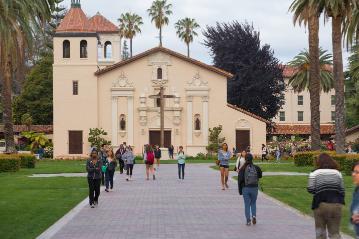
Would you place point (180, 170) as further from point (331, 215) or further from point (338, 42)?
point (331, 215)

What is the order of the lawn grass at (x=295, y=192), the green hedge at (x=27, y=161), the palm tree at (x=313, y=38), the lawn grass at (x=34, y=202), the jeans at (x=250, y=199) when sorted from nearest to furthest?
the lawn grass at (x=34, y=202) < the jeans at (x=250, y=199) < the lawn grass at (x=295, y=192) < the palm tree at (x=313, y=38) < the green hedge at (x=27, y=161)

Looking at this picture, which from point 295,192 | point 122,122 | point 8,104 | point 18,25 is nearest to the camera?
point 295,192

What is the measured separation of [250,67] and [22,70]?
1605 inches

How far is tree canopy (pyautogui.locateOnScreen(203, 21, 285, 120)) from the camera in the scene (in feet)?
238

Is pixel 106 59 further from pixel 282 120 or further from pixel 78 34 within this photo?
pixel 282 120

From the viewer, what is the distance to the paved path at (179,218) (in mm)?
13961

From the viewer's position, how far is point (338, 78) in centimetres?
3566

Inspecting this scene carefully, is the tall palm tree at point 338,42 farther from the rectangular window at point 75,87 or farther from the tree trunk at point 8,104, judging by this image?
A: the rectangular window at point 75,87

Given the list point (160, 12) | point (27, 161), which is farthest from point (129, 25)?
point (27, 161)

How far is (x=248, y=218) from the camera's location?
1545cm

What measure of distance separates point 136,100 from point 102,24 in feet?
53.2

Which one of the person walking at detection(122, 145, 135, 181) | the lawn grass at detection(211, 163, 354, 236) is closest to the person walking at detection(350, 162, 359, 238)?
the lawn grass at detection(211, 163, 354, 236)

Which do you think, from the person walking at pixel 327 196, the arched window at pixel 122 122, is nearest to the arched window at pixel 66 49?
the arched window at pixel 122 122

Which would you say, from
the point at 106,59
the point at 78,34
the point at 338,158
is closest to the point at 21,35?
the point at 338,158
